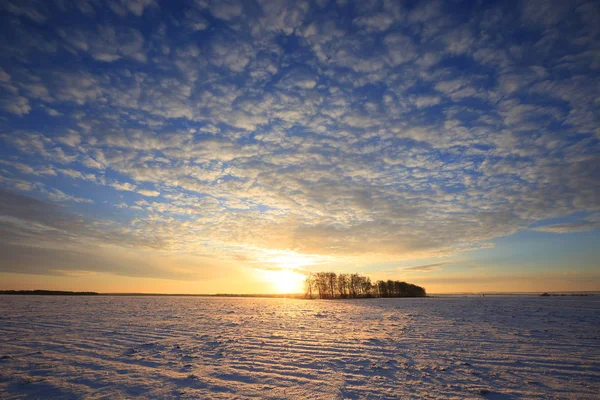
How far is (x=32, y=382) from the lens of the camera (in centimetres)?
903

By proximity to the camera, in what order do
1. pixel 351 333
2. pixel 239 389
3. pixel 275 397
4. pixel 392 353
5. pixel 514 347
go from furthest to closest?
pixel 351 333 → pixel 514 347 → pixel 392 353 → pixel 239 389 → pixel 275 397

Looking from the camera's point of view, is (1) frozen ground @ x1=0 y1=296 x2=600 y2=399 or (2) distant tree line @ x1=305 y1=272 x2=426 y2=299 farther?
(2) distant tree line @ x1=305 y1=272 x2=426 y2=299

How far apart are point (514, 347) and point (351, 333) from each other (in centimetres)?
871

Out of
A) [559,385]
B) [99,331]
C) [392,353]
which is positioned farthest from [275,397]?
[99,331]

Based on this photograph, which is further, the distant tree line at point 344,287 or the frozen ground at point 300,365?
the distant tree line at point 344,287

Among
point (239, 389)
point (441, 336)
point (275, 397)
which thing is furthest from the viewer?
point (441, 336)

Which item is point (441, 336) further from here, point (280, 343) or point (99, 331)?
point (99, 331)

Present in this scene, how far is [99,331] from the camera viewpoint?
1916 cm

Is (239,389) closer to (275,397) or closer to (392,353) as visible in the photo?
(275,397)

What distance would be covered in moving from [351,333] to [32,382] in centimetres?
1564

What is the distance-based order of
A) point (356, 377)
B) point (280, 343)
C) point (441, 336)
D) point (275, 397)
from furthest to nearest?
point (441, 336) → point (280, 343) → point (356, 377) → point (275, 397)

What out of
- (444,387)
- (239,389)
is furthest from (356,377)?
(239,389)

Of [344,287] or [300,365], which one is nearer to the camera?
[300,365]

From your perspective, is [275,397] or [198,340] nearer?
[275,397]
